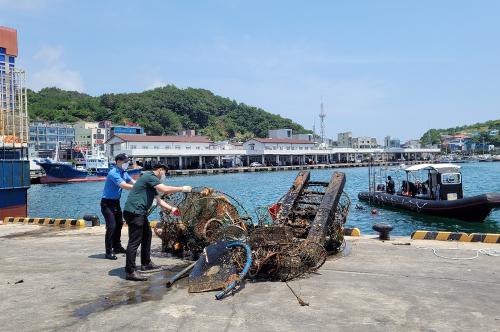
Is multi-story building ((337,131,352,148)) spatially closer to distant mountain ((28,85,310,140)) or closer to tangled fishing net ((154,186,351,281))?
distant mountain ((28,85,310,140))

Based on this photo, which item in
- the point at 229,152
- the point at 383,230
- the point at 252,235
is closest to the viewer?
the point at 252,235

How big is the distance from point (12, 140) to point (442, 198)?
67.2 feet

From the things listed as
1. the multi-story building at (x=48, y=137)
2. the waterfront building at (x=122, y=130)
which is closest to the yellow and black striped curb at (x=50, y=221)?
the multi-story building at (x=48, y=137)

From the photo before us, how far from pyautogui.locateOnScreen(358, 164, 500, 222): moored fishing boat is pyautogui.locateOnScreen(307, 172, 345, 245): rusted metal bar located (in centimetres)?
1302

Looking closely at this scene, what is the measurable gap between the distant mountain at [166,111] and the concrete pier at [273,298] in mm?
108993

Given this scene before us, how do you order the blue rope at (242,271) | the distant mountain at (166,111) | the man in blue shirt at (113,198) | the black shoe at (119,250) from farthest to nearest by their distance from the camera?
the distant mountain at (166,111), the black shoe at (119,250), the man in blue shirt at (113,198), the blue rope at (242,271)

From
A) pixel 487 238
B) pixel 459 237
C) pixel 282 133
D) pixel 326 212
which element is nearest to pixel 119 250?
pixel 326 212

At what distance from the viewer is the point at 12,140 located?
→ 63.7 feet

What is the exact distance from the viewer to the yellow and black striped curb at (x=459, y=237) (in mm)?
10148

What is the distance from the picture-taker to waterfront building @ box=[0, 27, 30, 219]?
17.7m

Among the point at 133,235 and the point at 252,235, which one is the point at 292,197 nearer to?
the point at 252,235

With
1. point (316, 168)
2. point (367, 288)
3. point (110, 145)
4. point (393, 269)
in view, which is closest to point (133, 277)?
point (367, 288)

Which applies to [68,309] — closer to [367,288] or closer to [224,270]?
[224,270]

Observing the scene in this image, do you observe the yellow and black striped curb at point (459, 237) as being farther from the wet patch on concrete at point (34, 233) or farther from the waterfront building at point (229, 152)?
the waterfront building at point (229, 152)
